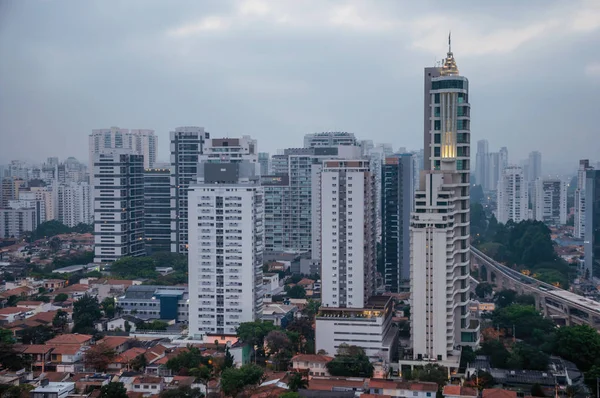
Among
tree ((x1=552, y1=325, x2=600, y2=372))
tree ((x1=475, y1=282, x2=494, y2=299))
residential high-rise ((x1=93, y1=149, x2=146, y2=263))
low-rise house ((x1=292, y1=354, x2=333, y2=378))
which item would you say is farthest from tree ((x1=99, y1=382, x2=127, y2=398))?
residential high-rise ((x1=93, y1=149, x2=146, y2=263))

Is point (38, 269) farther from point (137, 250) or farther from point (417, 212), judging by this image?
point (417, 212)

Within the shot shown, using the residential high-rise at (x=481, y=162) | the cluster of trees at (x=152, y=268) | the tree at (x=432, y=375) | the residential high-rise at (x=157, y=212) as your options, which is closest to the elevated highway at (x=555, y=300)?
the tree at (x=432, y=375)

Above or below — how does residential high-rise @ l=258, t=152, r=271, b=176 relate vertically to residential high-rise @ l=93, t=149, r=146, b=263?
above

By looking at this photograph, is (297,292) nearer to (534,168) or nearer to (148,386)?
(148,386)

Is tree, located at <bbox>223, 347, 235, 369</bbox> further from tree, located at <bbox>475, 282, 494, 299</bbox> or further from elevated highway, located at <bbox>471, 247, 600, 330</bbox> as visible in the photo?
tree, located at <bbox>475, 282, 494, 299</bbox>

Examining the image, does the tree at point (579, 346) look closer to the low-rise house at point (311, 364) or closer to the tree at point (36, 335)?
the low-rise house at point (311, 364)

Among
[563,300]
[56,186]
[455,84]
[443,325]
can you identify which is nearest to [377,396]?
[443,325]
